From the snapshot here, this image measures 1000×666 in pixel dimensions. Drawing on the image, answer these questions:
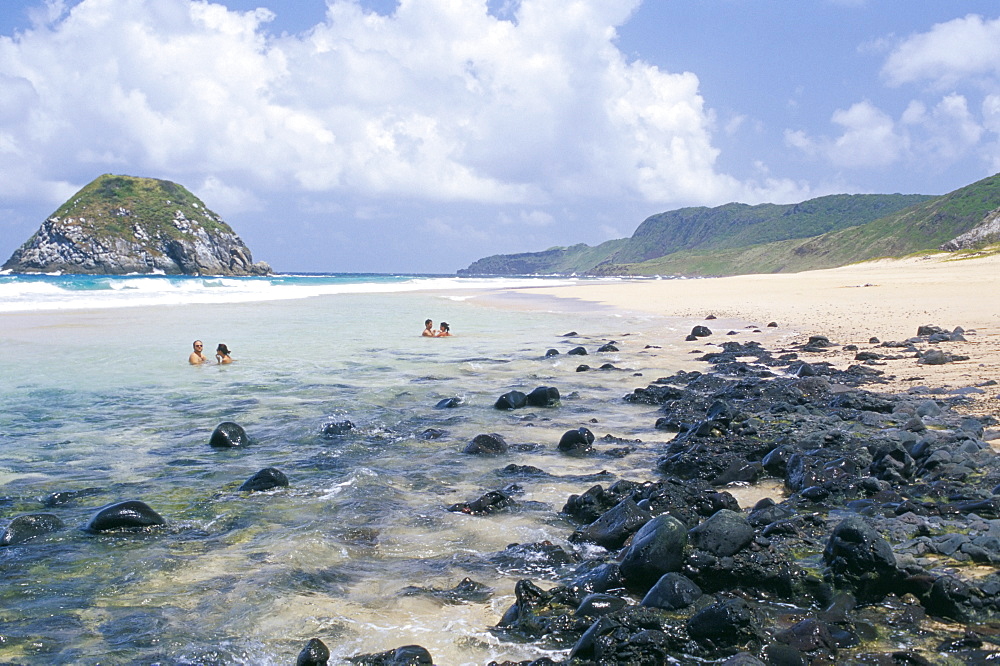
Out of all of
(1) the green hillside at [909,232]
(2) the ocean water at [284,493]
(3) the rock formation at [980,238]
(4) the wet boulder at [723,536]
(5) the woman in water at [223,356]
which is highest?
(1) the green hillside at [909,232]

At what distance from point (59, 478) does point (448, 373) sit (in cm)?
898

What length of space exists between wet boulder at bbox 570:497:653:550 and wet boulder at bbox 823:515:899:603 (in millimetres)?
1605

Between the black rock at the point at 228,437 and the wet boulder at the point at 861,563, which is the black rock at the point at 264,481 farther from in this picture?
the wet boulder at the point at 861,563

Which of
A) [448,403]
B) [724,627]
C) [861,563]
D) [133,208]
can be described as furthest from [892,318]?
[133,208]

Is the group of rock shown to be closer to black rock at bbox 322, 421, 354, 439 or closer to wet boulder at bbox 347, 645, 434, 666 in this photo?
wet boulder at bbox 347, 645, 434, 666

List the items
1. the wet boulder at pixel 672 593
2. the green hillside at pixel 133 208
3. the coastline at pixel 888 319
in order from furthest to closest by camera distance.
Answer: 1. the green hillside at pixel 133 208
2. the coastline at pixel 888 319
3. the wet boulder at pixel 672 593

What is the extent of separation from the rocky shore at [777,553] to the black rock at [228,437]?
12.0 feet

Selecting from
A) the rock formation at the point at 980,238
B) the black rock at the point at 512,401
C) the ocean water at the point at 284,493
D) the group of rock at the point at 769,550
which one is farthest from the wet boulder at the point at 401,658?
the rock formation at the point at 980,238

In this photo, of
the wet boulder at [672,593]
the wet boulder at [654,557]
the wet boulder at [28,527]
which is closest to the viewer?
the wet boulder at [672,593]

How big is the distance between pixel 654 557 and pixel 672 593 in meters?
0.41

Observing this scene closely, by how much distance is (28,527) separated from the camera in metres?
6.22

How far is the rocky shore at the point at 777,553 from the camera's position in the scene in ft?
13.1

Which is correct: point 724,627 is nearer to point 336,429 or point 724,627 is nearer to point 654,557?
point 654,557

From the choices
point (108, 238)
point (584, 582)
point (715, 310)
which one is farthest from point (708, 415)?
point (108, 238)
